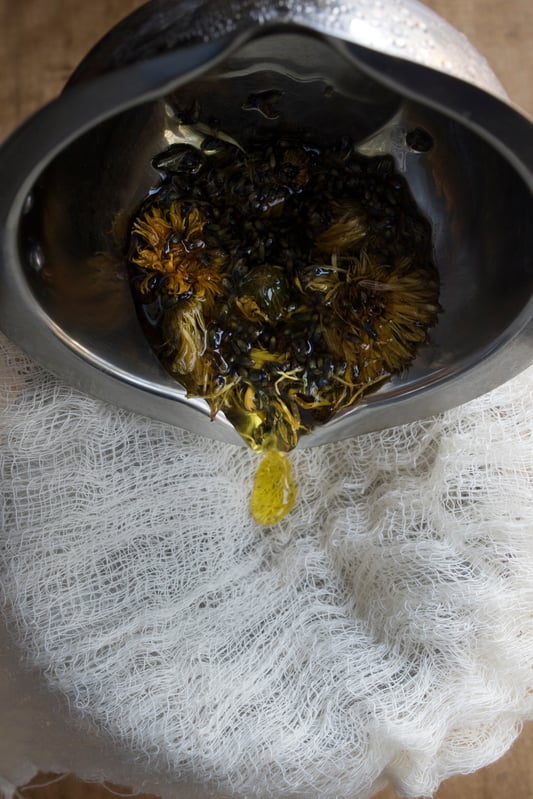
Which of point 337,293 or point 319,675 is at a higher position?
point 337,293

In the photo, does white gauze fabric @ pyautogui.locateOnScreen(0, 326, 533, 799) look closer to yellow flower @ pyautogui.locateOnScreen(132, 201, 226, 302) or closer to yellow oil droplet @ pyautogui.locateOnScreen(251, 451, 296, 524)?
yellow oil droplet @ pyautogui.locateOnScreen(251, 451, 296, 524)

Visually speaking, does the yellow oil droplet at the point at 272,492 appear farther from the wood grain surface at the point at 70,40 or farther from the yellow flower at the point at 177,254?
the wood grain surface at the point at 70,40

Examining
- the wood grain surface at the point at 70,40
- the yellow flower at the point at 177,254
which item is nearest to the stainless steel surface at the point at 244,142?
the yellow flower at the point at 177,254

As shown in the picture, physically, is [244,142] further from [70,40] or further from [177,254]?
[70,40]

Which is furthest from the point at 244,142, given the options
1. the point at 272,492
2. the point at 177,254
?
the point at 272,492

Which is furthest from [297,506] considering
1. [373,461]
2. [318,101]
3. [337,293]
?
[318,101]

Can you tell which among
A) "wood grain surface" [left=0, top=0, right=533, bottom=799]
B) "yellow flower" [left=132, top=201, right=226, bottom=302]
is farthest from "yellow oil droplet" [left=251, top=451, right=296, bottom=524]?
"wood grain surface" [left=0, top=0, right=533, bottom=799]

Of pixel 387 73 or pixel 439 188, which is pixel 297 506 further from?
pixel 387 73

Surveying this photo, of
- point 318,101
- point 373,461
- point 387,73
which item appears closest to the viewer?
point 387,73
